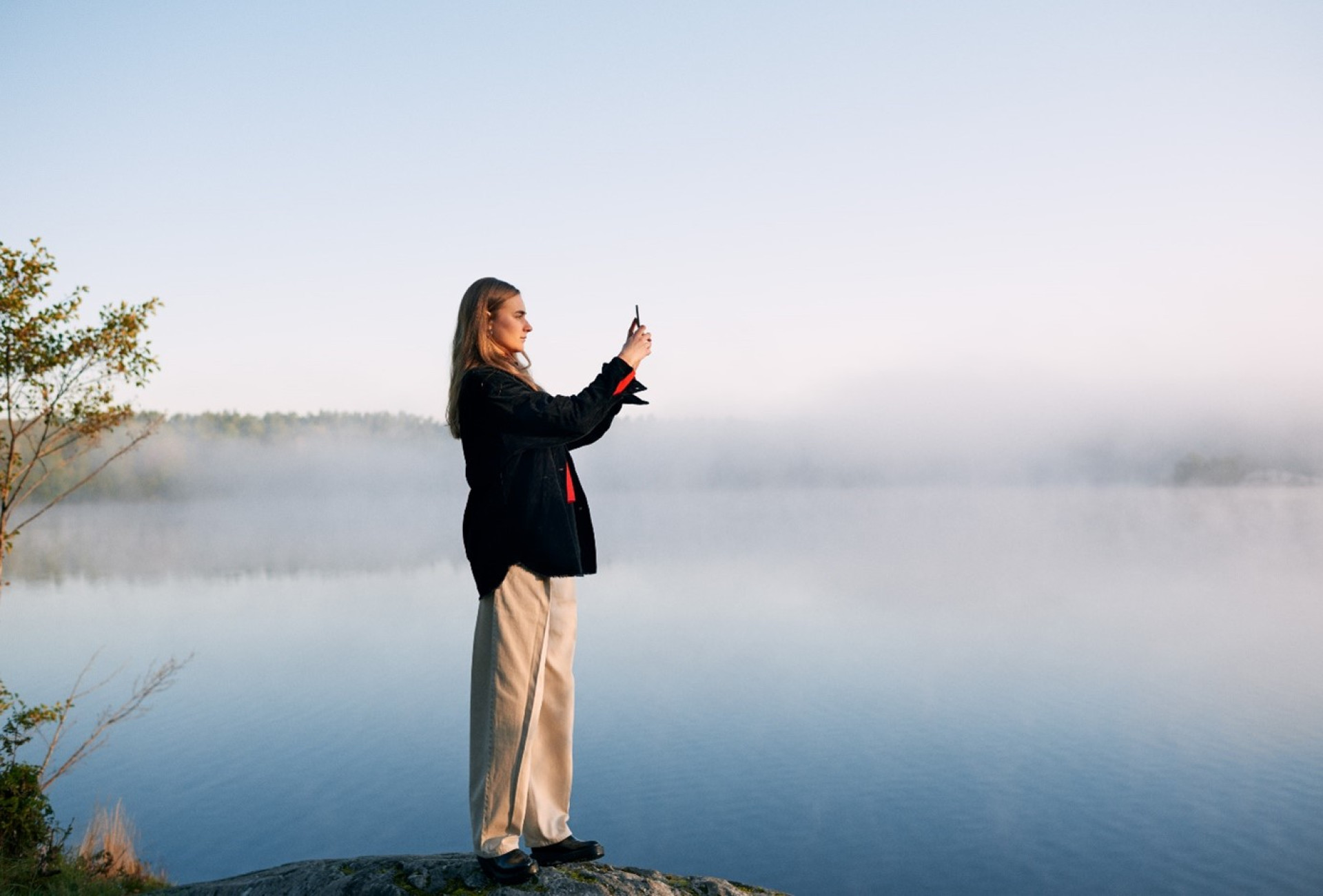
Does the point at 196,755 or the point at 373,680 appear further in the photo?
the point at 373,680

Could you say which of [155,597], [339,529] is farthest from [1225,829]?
[339,529]

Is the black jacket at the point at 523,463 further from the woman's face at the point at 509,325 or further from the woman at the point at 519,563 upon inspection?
the woman's face at the point at 509,325

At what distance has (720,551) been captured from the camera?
163ft

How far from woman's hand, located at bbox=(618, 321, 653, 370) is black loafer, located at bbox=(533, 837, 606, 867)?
75.1 inches

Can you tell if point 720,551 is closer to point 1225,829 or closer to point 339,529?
point 1225,829

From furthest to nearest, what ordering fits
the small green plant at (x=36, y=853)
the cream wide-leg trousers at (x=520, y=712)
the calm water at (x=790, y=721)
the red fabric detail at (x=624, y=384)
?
1. the calm water at (x=790, y=721)
2. the small green plant at (x=36, y=853)
3. the red fabric detail at (x=624, y=384)
4. the cream wide-leg trousers at (x=520, y=712)

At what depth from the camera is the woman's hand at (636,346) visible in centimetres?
389

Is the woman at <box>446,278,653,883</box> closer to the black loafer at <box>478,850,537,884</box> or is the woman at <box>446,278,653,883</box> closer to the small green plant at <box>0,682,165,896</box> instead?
the black loafer at <box>478,850,537,884</box>

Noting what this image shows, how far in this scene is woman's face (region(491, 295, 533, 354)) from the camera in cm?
395

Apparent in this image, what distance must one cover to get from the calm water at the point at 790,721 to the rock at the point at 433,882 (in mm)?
8256

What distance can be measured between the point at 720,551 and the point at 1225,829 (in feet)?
123

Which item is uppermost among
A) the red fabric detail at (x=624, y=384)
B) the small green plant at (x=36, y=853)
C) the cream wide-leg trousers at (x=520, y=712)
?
the red fabric detail at (x=624, y=384)

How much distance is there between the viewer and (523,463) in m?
3.89

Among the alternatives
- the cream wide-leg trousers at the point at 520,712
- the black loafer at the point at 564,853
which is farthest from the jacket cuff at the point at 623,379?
the black loafer at the point at 564,853
